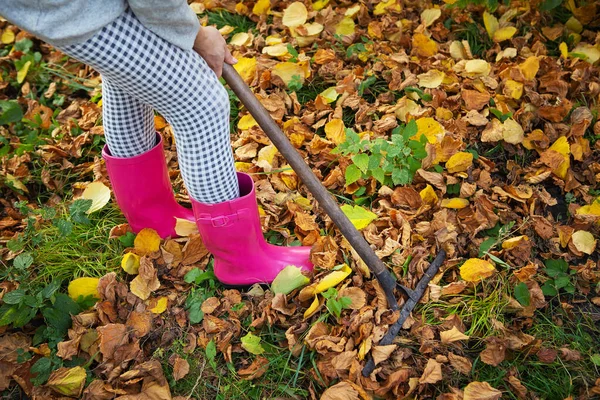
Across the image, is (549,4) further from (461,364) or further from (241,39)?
(461,364)

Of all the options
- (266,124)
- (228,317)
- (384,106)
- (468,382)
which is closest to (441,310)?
(468,382)

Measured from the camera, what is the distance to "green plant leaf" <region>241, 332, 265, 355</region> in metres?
1.66

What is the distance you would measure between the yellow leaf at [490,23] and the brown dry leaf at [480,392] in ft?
5.15

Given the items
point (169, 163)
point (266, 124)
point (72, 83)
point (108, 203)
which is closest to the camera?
point (266, 124)

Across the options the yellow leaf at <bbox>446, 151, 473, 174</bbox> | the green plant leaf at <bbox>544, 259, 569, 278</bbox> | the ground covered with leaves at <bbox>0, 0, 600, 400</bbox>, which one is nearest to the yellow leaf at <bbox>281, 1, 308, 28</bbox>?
the ground covered with leaves at <bbox>0, 0, 600, 400</bbox>

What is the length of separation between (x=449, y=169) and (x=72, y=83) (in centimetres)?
171

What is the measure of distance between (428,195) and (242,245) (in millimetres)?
673

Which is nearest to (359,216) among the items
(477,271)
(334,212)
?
(334,212)

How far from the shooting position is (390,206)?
6.52 feet

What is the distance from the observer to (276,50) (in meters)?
2.56

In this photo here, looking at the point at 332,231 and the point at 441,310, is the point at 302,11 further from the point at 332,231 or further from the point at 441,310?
the point at 441,310

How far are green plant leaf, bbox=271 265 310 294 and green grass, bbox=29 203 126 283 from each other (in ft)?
1.84

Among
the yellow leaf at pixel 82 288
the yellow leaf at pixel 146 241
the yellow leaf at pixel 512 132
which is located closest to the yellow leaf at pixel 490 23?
the yellow leaf at pixel 512 132

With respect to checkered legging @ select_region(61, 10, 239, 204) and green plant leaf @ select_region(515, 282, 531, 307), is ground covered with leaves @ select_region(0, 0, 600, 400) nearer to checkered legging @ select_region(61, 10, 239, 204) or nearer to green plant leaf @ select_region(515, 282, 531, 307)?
green plant leaf @ select_region(515, 282, 531, 307)
